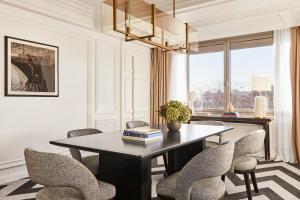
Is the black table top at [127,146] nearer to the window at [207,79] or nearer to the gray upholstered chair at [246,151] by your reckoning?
the gray upholstered chair at [246,151]

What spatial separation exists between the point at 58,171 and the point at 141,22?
1.47 metres

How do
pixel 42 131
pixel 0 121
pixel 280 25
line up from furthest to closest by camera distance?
pixel 280 25, pixel 42 131, pixel 0 121

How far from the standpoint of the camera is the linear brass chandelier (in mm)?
2152

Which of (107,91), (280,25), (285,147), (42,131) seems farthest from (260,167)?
(42,131)

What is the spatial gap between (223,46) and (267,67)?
949 mm

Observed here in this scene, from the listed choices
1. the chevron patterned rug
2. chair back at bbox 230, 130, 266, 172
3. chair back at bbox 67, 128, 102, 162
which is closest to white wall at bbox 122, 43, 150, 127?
the chevron patterned rug

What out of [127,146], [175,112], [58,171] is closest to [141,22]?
[175,112]

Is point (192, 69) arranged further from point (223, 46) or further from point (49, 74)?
point (49, 74)

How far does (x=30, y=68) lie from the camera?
3.60 m

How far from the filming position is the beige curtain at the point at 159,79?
5645 mm

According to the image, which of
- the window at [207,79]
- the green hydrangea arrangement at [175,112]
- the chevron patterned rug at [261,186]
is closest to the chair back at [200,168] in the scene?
the green hydrangea arrangement at [175,112]

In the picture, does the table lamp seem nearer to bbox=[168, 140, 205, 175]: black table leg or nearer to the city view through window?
the city view through window

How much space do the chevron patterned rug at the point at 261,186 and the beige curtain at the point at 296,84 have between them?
0.49m

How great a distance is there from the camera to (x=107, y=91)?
4887 mm
